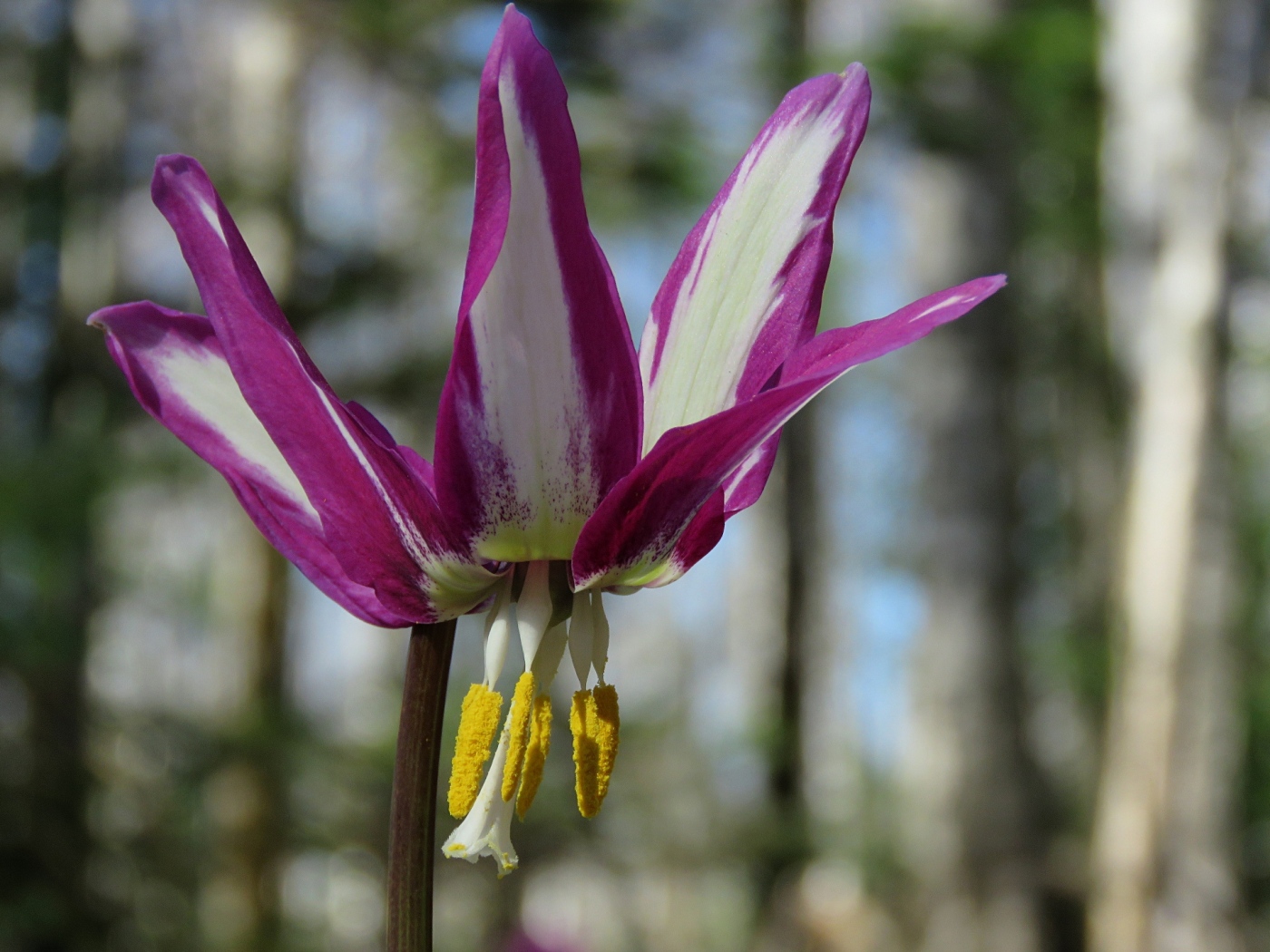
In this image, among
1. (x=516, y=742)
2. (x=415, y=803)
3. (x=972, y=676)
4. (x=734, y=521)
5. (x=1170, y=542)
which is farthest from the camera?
(x=972, y=676)

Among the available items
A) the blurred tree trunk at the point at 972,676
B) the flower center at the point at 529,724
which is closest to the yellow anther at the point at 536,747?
the flower center at the point at 529,724

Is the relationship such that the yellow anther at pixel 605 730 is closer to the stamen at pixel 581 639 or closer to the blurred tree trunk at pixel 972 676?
the stamen at pixel 581 639

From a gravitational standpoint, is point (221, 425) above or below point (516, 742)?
above

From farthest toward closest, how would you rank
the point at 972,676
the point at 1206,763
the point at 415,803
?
the point at 972,676
the point at 1206,763
the point at 415,803

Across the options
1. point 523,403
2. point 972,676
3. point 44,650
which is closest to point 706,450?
point 523,403

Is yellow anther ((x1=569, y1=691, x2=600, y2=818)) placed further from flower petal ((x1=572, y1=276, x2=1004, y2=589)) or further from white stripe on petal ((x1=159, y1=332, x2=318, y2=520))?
white stripe on petal ((x1=159, y1=332, x2=318, y2=520))

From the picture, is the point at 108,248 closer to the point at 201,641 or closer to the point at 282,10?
the point at 282,10

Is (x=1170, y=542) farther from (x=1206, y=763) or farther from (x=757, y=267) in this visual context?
(x=757, y=267)
